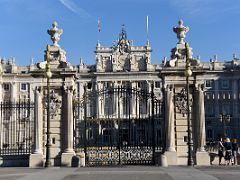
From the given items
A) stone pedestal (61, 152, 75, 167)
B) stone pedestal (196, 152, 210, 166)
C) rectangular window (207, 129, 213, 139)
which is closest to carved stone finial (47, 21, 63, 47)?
stone pedestal (61, 152, 75, 167)

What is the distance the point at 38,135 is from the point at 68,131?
1.66 m

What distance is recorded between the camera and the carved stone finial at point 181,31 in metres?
28.1

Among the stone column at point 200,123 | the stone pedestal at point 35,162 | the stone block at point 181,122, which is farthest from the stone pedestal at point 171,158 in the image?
the stone pedestal at point 35,162

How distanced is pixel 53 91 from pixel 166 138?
688 centimetres

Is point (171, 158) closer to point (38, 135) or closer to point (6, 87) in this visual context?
point (38, 135)

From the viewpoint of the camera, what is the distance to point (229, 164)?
88.1 ft

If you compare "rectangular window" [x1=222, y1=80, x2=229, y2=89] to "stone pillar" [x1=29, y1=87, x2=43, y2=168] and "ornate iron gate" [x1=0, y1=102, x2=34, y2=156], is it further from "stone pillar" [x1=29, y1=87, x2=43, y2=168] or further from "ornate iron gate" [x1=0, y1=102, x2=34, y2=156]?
"stone pillar" [x1=29, y1=87, x2=43, y2=168]

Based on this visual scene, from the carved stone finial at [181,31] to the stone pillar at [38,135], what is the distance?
A: 8692mm

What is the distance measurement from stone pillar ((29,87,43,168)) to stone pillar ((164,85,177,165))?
6.86 metres

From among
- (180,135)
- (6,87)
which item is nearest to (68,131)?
(180,135)

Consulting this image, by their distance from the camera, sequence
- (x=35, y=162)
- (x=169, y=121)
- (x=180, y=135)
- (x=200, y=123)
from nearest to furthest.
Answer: (x=35, y=162), (x=169, y=121), (x=200, y=123), (x=180, y=135)

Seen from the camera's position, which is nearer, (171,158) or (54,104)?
(171,158)

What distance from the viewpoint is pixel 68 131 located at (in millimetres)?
26281

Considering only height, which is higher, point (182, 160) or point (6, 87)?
point (6, 87)
